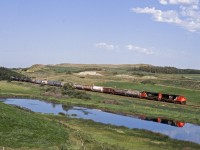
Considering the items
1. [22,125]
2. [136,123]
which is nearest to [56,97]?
[136,123]

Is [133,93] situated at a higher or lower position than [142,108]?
higher

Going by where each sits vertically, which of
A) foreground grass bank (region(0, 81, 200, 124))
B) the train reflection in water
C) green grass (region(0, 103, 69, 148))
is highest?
green grass (region(0, 103, 69, 148))

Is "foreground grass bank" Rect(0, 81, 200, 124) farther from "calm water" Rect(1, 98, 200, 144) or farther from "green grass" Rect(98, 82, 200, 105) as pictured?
"green grass" Rect(98, 82, 200, 105)

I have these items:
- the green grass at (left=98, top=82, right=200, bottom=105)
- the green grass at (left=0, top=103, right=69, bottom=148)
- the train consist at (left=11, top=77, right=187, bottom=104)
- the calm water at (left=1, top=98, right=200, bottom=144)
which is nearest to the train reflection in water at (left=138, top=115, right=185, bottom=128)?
the calm water at (left=1, top=98, right=200, bottom=144)

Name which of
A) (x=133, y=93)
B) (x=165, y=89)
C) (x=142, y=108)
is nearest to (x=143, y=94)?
(x=133, y=93)

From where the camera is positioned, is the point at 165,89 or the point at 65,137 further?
the point at 165,89

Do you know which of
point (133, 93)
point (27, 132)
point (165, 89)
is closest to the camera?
point (27, 132)

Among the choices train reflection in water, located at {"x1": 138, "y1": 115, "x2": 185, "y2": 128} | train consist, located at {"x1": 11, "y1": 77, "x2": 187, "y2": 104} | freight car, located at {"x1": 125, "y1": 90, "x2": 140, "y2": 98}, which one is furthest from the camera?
freight car, located at {"x1": 125, "y1": 90, "x2": 140, "y2": 98}

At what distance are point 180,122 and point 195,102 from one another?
35.9m

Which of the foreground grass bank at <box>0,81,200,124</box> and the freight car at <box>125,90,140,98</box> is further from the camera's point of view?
the freight car at <box>125,90,140,98</box>

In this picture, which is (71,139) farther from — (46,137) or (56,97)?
(56,97)

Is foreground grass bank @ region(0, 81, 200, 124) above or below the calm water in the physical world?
above

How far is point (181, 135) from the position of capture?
2271 inches

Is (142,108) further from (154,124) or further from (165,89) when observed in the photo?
(165,89)
